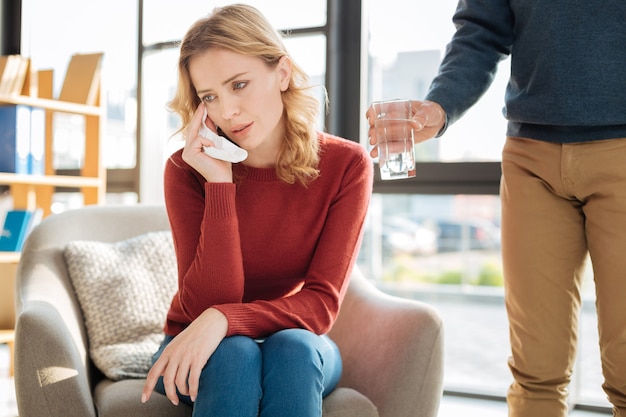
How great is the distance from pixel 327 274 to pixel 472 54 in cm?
56

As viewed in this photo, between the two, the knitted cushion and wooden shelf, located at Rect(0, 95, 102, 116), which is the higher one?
wooden shelf, located at Rect(0, 95, 102, 116)

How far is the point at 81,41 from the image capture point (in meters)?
3.76

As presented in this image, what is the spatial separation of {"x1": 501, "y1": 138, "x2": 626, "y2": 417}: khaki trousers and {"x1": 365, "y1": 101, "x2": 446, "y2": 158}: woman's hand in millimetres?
160

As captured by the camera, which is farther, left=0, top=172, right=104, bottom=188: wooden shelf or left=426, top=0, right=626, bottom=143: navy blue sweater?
left=0, top=172, right=104, bottom=188: wooden shelf

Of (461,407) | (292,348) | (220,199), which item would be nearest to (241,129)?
(220,199)

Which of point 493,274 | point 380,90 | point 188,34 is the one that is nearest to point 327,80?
point 380,90

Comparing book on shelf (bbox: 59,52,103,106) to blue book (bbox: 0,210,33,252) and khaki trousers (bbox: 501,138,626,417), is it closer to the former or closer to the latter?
blue book (bbox: 0,210,33,252)

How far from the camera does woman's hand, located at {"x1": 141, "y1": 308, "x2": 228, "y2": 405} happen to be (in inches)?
51.0

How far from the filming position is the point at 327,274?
154 cm

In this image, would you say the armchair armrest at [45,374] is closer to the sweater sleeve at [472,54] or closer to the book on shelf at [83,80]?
the sweater sleeve at [472,54]

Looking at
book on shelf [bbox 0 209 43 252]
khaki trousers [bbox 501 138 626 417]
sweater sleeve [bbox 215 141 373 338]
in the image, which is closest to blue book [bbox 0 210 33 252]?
book on shelf [bbox 0 209 43 252]

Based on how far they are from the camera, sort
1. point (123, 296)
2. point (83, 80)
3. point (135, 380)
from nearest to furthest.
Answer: point (135, 380) < point (123, 296) < point (83, 80)

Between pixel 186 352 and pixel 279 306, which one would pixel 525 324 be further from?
pixel 186 352

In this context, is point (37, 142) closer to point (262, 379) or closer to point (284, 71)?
point (284, 71)
